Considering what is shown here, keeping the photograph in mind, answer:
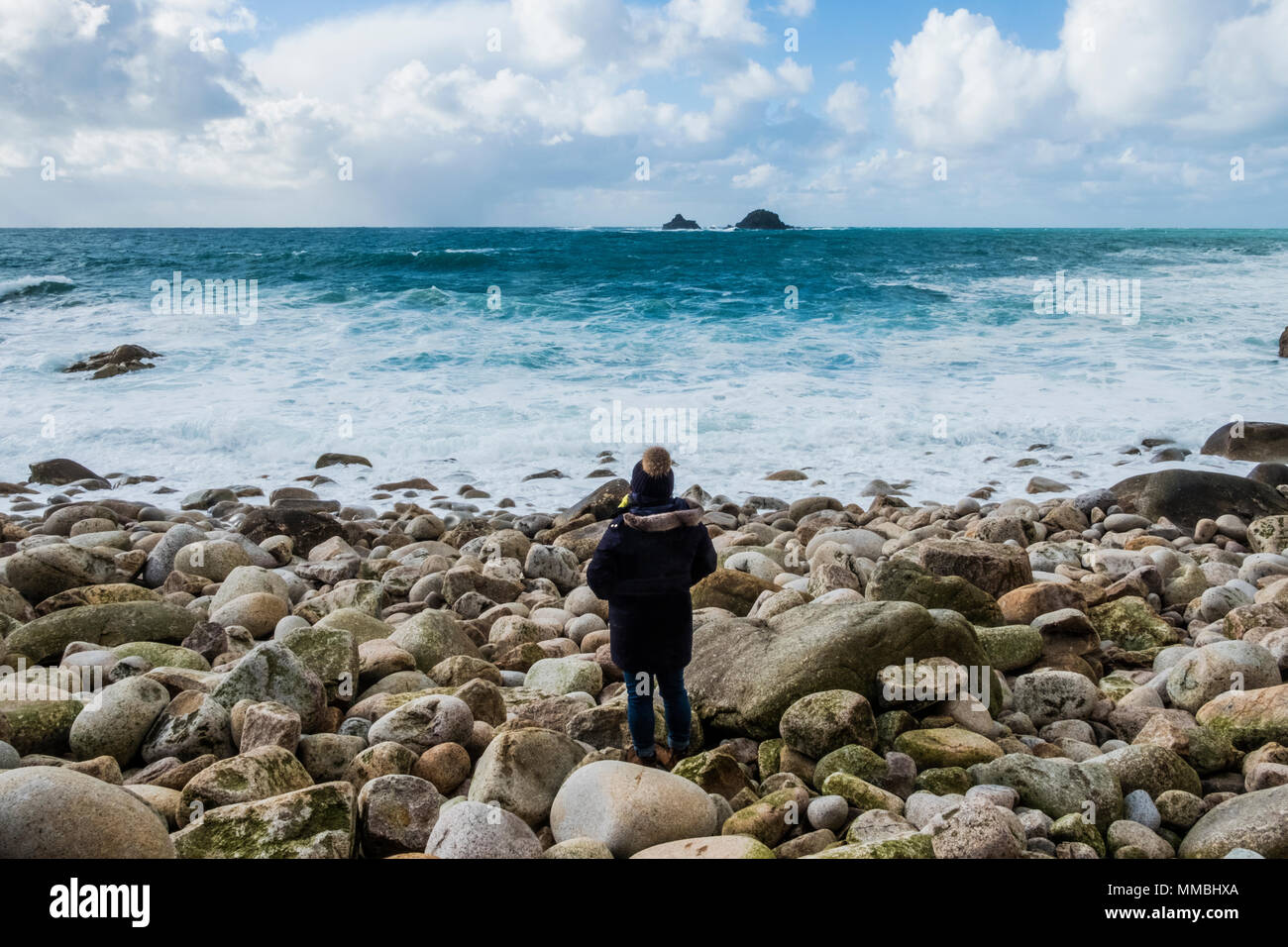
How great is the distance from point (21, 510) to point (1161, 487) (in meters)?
12.3

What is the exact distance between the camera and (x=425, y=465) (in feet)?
39.4

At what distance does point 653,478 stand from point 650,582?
440 mm

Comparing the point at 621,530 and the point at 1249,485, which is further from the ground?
the point at 621,530

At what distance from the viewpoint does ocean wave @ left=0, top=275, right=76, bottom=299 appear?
89.2ft

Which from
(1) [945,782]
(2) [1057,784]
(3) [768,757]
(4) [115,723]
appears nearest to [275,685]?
(4) [115,723]

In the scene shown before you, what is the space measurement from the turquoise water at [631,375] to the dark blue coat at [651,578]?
6.74 meters

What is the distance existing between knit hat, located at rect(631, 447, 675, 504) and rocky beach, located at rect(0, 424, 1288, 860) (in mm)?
1065

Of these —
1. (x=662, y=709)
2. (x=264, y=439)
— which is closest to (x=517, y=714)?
(x=662, y=709)

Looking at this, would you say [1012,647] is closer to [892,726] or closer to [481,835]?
[892,726]

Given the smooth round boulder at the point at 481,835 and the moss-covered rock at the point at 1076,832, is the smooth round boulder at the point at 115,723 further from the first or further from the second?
the moss-covered rock at the point at 1076,832

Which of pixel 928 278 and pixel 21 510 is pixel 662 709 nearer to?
pixel 21 510

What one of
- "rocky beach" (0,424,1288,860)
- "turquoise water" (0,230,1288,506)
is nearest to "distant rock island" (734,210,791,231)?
"turquoise water" (0,230,1288,506)

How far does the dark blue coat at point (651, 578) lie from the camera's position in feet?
12.2

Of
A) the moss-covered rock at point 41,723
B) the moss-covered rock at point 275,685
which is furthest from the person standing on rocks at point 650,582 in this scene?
the moss-covered rock at point 41,723
